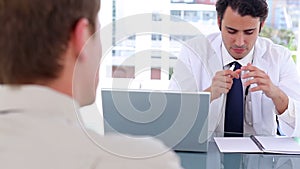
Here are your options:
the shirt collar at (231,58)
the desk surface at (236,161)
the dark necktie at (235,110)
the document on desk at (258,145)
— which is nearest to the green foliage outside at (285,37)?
the shirt collar at (231,58)

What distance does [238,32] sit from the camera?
193cm

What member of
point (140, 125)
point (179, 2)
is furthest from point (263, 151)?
point (179, 2)

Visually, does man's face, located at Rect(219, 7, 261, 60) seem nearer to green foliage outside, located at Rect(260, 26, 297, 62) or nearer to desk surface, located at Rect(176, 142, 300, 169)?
desk surface, located at Rect(176, 142, 300, 169)

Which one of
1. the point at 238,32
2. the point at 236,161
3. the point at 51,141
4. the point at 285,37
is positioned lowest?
Result: the point at 236,161

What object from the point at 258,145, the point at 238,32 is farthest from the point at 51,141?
the point at 238,32

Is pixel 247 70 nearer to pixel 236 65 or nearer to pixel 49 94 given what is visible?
pixel 236 65

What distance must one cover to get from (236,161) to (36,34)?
1062 mm

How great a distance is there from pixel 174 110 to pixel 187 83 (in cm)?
17

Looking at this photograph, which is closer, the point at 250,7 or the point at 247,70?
the point at 247,70

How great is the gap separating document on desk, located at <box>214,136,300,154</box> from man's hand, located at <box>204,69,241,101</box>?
209mm

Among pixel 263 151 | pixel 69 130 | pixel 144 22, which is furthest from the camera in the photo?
pixel 263 151

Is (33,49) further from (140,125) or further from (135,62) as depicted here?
(140,125)

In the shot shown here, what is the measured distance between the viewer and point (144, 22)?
960 millimetres

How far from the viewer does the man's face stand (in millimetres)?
1896
